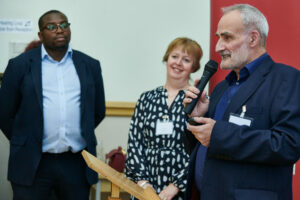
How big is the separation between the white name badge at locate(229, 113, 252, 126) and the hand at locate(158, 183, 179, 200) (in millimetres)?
1066

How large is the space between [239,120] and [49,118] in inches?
65.0

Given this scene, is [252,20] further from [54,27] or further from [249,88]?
[54,27]

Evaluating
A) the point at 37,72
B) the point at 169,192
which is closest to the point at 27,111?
the point at 37,72

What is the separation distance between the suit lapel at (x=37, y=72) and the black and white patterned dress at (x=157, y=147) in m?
0.68

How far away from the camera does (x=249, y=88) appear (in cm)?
178

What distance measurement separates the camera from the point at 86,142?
3.07m

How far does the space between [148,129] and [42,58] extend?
0.95 meters

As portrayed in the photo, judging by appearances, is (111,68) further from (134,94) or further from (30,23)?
(30,23)

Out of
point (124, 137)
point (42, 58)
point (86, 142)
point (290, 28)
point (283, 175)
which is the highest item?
point (290, 28)

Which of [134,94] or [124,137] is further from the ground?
[134,94]

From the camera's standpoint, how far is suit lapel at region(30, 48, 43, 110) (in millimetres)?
2967

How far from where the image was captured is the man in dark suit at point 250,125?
5.38 ft

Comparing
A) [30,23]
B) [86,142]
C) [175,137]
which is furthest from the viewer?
[30,23]

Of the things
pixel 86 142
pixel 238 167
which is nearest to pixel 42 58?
pixel 86 142
